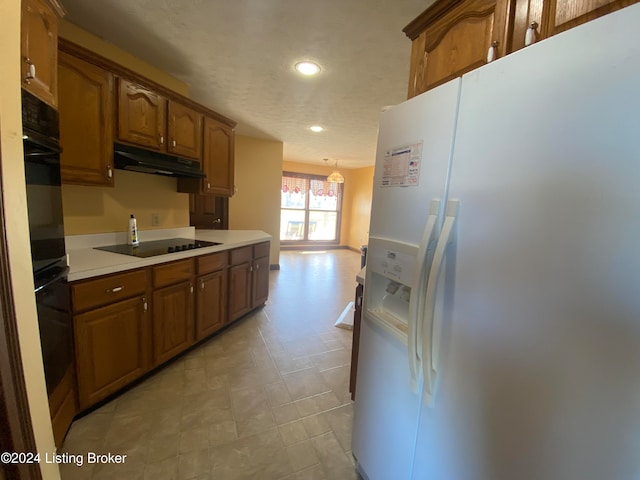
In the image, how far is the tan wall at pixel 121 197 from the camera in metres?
2.02

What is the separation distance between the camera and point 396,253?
109cm

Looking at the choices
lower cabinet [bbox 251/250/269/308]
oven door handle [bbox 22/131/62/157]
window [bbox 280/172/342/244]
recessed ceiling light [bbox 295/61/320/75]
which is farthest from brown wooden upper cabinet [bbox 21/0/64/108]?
window [bbox 280/172/342/244]

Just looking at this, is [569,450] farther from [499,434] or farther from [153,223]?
[153,223]

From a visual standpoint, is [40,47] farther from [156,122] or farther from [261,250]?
[261,250]

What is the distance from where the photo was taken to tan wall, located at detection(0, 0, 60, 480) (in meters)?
0.63

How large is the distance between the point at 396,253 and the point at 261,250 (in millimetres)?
2428

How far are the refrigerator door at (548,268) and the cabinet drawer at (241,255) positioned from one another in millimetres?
2282

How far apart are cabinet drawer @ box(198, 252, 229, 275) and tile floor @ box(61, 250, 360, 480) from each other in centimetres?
74

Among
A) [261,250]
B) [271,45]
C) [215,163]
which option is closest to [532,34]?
[271,45]

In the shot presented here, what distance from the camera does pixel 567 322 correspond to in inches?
24.4

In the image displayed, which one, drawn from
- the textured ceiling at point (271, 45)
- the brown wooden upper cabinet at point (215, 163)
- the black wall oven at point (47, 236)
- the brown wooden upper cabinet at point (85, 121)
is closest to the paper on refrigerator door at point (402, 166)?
the textured ceiling at point (271, 45)

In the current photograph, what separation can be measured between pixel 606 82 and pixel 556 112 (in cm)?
9

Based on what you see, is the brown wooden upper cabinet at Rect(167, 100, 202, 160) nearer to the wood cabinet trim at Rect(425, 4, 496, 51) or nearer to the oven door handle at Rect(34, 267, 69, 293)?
the oven door handle at Rect(34, 267, 69, 293)

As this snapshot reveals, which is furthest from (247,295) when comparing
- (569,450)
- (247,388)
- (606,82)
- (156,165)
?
(606,82)
